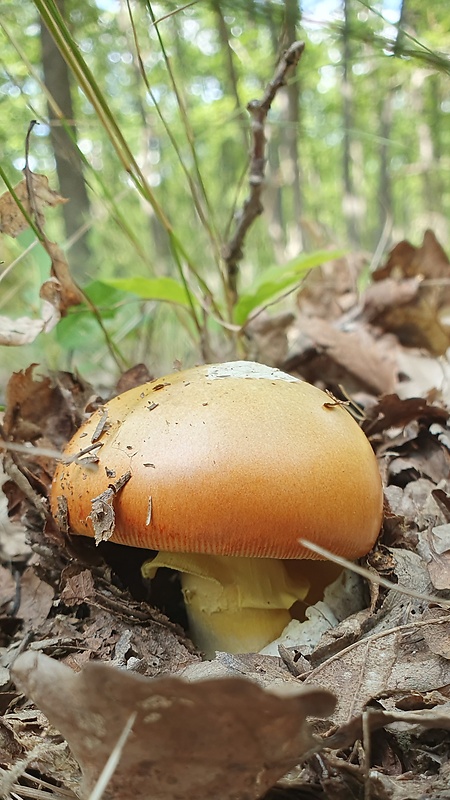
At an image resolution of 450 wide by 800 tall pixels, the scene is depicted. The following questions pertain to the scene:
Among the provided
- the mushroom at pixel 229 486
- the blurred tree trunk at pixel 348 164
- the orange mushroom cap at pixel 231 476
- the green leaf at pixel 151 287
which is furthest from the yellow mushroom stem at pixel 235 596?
the blurred tree trunk at pixel 348 164

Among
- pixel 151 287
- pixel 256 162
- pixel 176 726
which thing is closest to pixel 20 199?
pixel 151 287

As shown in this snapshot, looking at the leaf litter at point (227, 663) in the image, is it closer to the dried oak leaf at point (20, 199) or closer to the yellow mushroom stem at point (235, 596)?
the yellow mushroom stem at point (235, 596)

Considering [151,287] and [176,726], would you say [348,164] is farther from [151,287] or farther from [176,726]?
[176,726]

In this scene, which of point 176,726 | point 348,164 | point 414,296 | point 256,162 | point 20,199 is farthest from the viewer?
point 348,164


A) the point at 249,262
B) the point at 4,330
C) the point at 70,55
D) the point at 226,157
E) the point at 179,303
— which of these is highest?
the point at 70,55

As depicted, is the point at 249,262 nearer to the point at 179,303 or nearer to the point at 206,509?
the point at 179,303

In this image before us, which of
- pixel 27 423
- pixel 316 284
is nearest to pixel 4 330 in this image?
pixel 27 423
